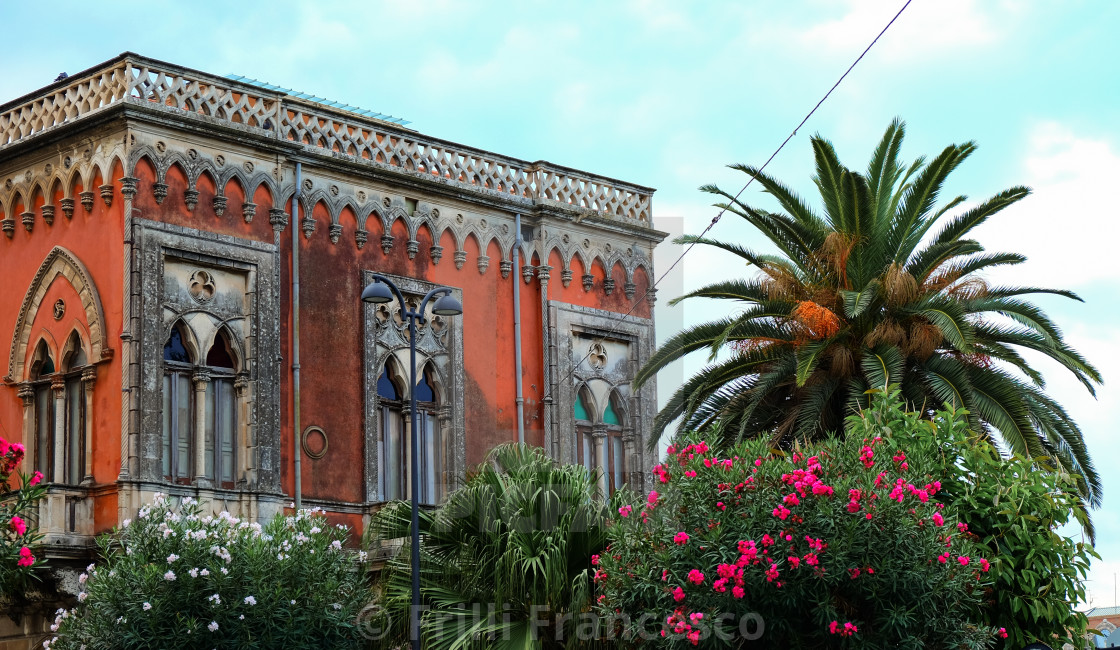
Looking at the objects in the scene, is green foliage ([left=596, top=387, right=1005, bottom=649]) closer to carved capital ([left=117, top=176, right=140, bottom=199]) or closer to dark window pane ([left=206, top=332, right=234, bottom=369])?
dark window pane ([left=206, top=332, right=234, bottom=369])

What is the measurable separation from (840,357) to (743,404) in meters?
1.45

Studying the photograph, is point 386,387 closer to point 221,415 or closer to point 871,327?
point 221,415

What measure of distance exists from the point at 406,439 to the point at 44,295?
5.26 m

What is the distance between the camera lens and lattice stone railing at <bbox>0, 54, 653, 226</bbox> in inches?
820

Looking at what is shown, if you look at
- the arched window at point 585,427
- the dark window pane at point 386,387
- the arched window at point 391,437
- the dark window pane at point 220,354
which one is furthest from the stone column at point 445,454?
the dark window pane at point 220,354

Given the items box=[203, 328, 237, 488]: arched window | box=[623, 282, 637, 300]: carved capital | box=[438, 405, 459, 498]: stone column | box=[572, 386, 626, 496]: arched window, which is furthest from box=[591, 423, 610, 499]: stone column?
box=[203, 328, 237, 488]: arched window

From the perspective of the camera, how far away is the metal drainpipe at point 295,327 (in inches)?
845

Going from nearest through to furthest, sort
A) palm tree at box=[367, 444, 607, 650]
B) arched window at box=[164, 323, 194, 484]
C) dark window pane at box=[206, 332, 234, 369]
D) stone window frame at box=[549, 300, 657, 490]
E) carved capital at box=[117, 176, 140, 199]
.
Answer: palm tree at box=[367, 444, 607, 650], carved capital at box=[117, 176, 140, 199], arched window at box=[164, 323, 194, 484], dark window pane at box=[206, 332, 234, 369], stone window frame at box=[549, 300, 657, 490]

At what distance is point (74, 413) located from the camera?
21.1 m

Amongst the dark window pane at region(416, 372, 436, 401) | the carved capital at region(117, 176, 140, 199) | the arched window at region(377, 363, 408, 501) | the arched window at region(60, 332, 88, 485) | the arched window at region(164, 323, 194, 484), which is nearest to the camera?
the carved capital at region(117, 176, 140, 199)

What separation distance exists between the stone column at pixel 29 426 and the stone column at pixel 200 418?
229cm

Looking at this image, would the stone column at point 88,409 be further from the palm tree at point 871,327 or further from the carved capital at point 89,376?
the palm tree at point 871,327

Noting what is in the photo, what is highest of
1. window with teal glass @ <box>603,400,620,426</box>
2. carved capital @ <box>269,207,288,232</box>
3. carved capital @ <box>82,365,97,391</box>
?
carved capital @ <box>269,207,288,232</box>

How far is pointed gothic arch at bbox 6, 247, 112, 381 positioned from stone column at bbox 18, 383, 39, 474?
0.25 metres
